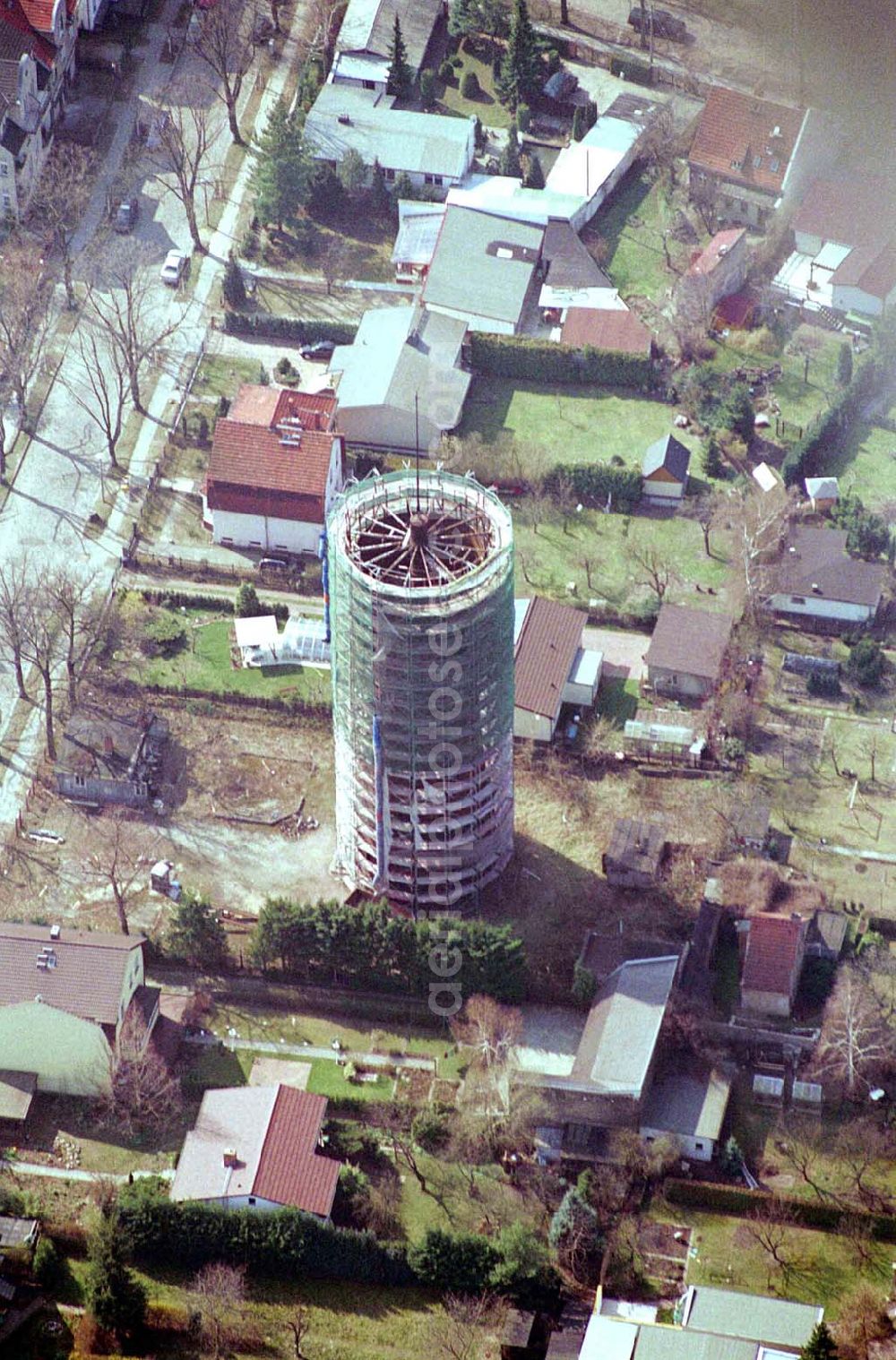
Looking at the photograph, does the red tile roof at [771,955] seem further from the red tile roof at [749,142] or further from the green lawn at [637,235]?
the red tile roof at [749,142]

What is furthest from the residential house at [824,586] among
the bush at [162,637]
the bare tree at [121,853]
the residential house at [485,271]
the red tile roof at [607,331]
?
the bare tree at [121,853]

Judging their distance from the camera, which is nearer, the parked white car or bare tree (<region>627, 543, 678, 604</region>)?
bare tree (<region>627, 543, 678, 604</region>)

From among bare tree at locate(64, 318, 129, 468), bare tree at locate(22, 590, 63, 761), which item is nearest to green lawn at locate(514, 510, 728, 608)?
bare tree at locate(64, 318, 129, 468)

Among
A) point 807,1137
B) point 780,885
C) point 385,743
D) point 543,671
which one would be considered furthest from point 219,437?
point 807,1137

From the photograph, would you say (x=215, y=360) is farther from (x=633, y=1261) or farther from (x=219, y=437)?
(x=633, y=1261)

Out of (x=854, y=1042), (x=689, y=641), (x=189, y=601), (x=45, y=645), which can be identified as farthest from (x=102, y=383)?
(x=854, y=1042)

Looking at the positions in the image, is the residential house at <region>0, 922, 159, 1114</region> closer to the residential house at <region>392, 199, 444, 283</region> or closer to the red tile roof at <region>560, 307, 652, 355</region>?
the red tile roof at <region>560, 307, 652, 355</region>

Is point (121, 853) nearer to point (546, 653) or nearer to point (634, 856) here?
point (546, 653)
